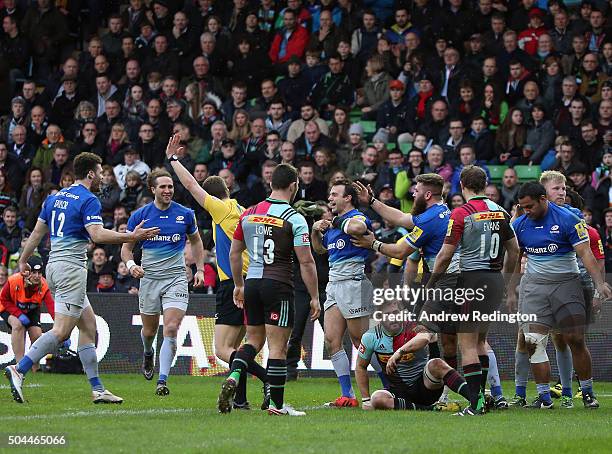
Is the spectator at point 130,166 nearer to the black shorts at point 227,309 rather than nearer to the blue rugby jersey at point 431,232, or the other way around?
the black shorts at point 227,309

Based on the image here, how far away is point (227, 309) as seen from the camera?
13430mm

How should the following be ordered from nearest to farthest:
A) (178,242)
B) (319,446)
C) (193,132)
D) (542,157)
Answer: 1. (319,446)
2. (178,242)
3. (542,157)
4. (193,132)

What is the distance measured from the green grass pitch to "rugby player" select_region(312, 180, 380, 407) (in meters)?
0.54

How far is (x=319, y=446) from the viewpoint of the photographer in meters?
8.91

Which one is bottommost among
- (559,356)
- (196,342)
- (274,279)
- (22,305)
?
(196,342)

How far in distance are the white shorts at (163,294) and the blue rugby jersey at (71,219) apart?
6.41 ft

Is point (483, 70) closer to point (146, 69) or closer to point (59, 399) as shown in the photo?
point (146, 69)

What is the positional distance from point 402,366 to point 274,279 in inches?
81.6

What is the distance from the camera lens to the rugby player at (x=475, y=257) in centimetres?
1164

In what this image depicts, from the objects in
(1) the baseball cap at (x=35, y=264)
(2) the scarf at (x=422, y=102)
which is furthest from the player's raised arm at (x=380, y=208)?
(2) the scarf at (x=422, y=102)

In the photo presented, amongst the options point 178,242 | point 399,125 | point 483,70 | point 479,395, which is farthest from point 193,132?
point 479,395

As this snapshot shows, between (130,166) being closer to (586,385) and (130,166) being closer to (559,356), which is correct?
(559,356)

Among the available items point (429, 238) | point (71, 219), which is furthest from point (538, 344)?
point (71, 219)

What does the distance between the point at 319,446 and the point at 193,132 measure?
15.2 meters
